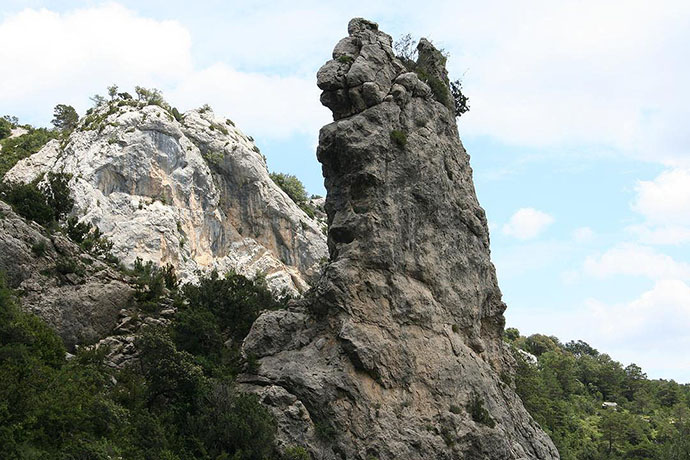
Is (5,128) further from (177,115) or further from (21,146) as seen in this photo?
(177,115)

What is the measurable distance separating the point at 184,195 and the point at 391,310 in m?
46.8

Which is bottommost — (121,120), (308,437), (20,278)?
(308,437)

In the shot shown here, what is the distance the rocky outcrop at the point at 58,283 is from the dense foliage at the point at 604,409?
29519mm

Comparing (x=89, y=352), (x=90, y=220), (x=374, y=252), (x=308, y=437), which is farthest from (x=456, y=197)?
(x=90, y=220)

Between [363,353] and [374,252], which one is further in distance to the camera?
[374,252]

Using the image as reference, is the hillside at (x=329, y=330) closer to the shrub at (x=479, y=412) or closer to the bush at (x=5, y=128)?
the shrub at (x=479, y=412)

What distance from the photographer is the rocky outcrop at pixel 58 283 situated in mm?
34312

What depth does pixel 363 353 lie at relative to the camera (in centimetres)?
3338

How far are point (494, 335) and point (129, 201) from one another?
4178cm

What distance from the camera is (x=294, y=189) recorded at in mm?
97812

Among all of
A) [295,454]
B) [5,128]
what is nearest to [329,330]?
[295,454]

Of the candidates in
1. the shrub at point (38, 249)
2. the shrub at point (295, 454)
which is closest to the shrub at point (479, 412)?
the shrub at point (295, 454)

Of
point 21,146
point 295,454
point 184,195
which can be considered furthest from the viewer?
point 21,146

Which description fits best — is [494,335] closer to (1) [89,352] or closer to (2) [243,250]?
(1) [89,352]
